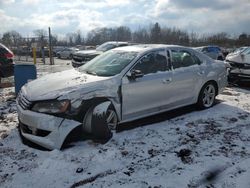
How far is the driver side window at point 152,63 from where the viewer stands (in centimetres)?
561

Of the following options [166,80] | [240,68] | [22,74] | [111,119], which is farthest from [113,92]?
[240,68]

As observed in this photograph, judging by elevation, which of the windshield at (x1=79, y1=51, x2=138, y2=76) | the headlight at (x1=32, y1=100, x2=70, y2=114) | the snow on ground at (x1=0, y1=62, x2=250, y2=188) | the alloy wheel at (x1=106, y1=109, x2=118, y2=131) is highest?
the windshield at (x1=79, y1=51, x2=138, y2=76)

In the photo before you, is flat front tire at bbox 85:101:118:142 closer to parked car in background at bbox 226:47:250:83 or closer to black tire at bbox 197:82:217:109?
black tire at bbox 197:82:217:109

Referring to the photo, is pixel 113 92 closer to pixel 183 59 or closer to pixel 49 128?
pixel 49 128

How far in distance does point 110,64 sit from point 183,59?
173 centimetres

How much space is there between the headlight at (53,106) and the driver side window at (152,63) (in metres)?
1.60

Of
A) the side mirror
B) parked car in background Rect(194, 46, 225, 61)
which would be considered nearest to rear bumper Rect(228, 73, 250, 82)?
the side mirror

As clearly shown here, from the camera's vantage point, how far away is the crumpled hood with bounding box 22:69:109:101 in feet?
15.1

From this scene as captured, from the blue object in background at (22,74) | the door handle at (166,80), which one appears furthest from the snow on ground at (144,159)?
the blue object in background at (22,74)

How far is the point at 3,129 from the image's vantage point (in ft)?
18.4

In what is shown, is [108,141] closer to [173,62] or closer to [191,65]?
[173,62]

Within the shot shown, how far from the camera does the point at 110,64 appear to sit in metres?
5.75

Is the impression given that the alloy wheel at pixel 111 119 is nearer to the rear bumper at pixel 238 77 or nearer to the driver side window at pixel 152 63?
the driver side window at pixel 152 63

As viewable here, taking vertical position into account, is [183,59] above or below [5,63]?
above
